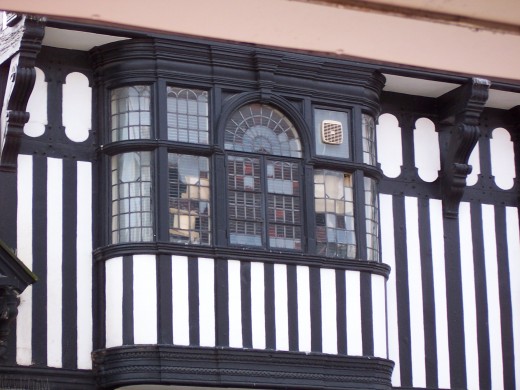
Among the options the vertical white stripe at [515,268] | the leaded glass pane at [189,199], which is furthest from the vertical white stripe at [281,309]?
the vertical white stripe at [515,268]

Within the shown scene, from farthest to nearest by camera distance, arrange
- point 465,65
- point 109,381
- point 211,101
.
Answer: point 211,101
point 109,381
point 465,65

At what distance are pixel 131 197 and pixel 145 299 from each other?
3.86 feet

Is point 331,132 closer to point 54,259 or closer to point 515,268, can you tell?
point 515,268

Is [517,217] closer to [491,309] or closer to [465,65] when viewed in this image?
[491,309]

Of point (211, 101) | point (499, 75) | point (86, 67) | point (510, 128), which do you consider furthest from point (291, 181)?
point (499, 75)

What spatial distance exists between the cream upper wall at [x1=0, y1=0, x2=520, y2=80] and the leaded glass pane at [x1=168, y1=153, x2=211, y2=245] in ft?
34.7

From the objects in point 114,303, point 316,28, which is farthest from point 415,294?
point 316,28

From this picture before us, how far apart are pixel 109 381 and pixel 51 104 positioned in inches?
122

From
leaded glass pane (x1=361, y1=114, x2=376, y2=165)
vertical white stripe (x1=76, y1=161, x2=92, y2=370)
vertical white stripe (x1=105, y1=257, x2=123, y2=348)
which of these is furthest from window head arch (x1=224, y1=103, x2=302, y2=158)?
vertical white stripe (x1=105, y1=257, x2=123, y2=348)

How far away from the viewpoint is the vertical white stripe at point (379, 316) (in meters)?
14.8

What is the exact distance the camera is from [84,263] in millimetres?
14141

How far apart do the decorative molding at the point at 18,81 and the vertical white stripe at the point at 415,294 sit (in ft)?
16.0

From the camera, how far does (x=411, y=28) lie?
3338 mm

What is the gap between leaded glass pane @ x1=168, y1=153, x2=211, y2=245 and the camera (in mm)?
14086
